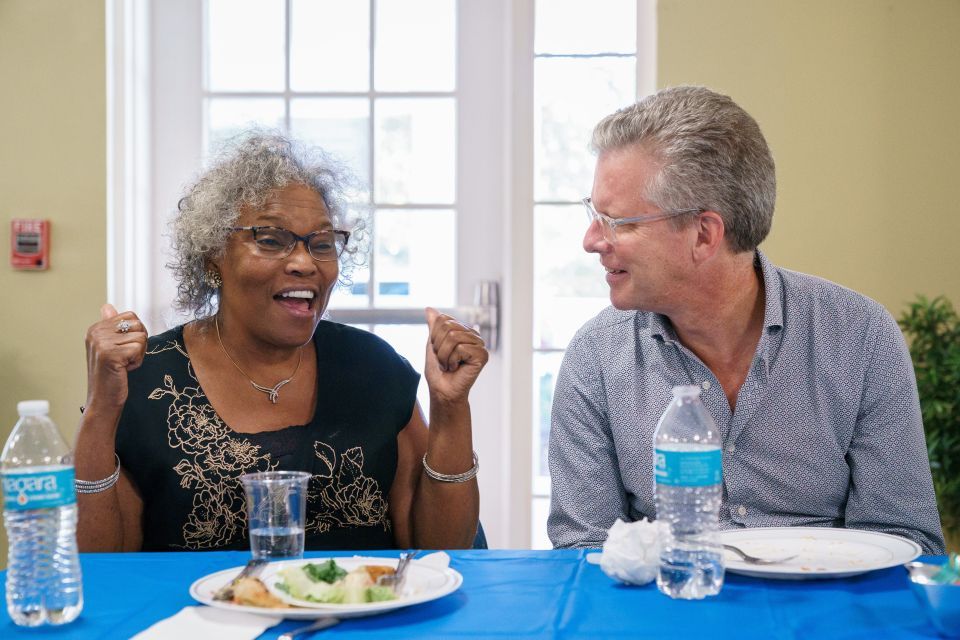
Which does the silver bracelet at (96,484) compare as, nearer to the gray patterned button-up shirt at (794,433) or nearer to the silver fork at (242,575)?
the silver fork at (242,575)

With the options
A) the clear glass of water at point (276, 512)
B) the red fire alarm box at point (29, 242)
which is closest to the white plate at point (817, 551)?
the clear glass of water at point (276, 512)

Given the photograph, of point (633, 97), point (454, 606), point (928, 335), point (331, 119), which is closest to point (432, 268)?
point (331, 119)

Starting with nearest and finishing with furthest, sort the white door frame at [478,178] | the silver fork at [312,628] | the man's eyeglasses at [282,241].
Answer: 1. the silver fork at [312,628]
2. the man's eyeglasses at [282,241]
3. the white door frame at [478,178]

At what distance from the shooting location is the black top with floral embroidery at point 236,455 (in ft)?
6.04

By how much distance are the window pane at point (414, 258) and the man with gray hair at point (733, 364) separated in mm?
1480

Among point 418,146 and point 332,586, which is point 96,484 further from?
point 418,146

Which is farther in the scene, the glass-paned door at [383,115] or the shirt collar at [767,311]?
the glass-paned door at [383,115]

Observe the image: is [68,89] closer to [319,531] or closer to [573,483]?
[319,531]

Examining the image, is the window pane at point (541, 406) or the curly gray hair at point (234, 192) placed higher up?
the curly gray hair at point (234, 192)

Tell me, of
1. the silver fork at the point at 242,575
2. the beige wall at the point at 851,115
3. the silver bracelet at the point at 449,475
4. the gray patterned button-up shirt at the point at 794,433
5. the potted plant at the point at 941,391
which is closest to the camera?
the silver fork at the point at 242,575

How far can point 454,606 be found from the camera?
1220 mm

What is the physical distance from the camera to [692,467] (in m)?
1.21

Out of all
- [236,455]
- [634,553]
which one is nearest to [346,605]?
[634,553]

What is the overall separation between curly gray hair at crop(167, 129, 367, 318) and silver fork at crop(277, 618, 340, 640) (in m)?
1.02
